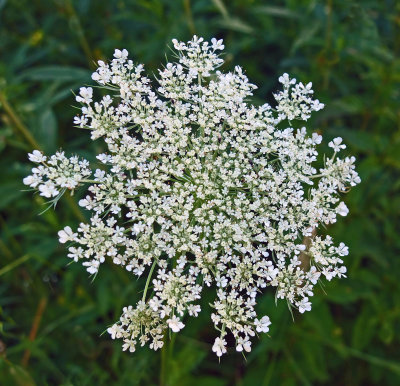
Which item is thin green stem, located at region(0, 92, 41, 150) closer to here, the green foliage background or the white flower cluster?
the green foliage background

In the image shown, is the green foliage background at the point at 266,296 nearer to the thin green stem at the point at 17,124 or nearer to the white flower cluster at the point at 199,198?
the thin green stem at the point at 17,124

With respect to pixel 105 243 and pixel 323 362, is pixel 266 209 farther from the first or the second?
pixel 323 362

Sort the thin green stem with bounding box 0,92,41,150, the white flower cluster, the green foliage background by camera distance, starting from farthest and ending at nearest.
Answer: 1. the green foliage background
2. the thin green stem with bounding box 0,92,41,150
3. the white flower cluster

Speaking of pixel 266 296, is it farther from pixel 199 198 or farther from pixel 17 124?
pixel 17 124

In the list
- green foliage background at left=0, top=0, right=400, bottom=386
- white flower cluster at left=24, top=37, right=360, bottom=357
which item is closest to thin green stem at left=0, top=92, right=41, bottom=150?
green foliage background at left=0, top=0, right=400, bottom=386

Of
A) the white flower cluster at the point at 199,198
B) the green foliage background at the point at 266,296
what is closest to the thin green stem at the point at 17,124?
the green foliage background at the point at 266,296

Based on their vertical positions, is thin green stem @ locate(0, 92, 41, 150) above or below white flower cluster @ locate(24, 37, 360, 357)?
above
